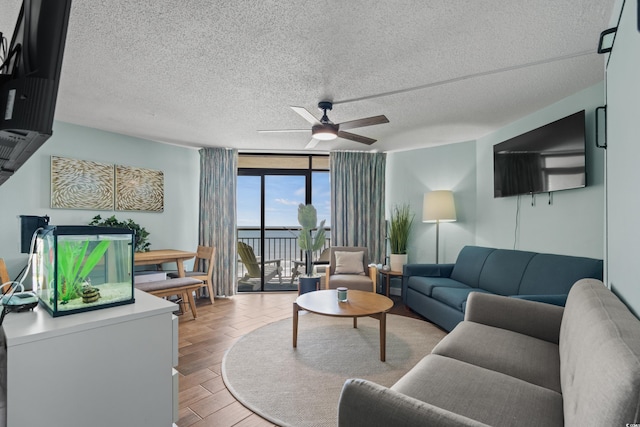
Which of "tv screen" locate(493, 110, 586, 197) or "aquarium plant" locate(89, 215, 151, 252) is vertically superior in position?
"tv screen" locate(493, 110, 586, 197)

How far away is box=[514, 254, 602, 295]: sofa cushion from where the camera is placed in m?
2.42

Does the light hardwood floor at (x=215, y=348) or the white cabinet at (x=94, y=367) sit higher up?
the white cabinet at (x=94, y=367)

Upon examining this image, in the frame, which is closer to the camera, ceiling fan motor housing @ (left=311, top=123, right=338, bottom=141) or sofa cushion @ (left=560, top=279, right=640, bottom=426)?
sofa cushion @ (left=560, top=279, right=640, bottom=426)

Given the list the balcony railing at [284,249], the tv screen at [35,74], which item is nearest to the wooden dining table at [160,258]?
the balcony railing at [284,249]

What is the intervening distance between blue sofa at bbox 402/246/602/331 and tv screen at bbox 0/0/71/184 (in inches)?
107

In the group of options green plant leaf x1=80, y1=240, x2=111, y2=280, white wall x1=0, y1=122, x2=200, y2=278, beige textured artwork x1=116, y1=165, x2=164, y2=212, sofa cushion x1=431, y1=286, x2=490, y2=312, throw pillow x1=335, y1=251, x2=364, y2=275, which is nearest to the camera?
green plant leaf x1=80, y1=240, x2=111, y2=280

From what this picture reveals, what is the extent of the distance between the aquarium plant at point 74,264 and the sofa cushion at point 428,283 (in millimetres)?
3124

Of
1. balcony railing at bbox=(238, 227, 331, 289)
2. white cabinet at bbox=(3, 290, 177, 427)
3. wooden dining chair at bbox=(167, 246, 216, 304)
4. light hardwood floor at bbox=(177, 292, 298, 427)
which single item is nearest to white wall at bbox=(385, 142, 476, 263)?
balcony railing at bbox=(238, 227, 331, 289)

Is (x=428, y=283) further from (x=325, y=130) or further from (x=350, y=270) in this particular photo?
(x=325, y=130)

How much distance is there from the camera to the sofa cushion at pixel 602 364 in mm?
653

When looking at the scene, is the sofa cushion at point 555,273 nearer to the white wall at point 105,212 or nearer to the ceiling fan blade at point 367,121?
the ceiling fan blade at point 367,121

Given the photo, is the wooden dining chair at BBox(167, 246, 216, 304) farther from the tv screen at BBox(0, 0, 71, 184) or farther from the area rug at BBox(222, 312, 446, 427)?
the tv screen at BBox(0, 0, 71, 184)

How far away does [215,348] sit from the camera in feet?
9.11

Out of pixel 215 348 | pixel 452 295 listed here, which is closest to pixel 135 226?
pixel 215 348
